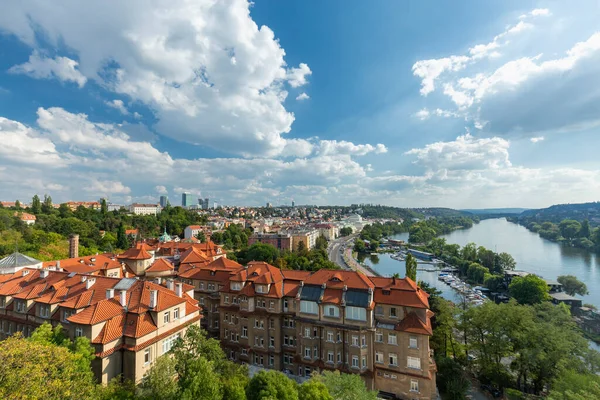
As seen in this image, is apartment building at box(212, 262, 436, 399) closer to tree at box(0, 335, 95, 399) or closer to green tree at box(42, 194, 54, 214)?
tree at box(0, 335, 95, 399)

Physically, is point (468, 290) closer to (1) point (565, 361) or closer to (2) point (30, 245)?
(1) point (565, 361)

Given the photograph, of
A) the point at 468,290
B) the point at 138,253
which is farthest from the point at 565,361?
the point at 468,290

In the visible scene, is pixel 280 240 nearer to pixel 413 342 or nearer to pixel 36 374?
pixel 413 342

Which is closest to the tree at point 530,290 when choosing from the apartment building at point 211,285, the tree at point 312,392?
the apartment building at point 211,285

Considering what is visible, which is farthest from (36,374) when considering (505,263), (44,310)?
(505,263)

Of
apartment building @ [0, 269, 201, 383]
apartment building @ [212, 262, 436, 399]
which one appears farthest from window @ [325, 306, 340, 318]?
apartment building @ [0, 269, 201, 383]

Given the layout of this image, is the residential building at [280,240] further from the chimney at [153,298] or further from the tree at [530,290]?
the chimney at [153,298]
